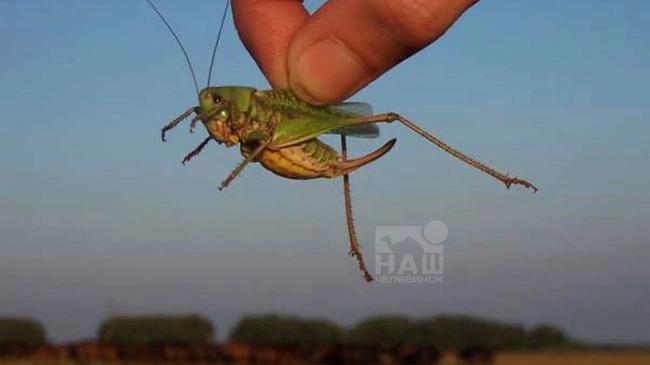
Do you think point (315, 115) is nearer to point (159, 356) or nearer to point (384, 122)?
point (384, 122)

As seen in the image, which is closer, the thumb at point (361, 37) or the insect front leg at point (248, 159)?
the insect front leg at point (248, 159)

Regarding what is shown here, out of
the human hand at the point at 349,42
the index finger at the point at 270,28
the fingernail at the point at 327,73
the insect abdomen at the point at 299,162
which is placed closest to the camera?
the insect abdomen at the point at 299,162

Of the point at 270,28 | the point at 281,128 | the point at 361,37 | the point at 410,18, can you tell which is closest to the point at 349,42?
the point at 361,37

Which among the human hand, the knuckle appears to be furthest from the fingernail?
the knuckle

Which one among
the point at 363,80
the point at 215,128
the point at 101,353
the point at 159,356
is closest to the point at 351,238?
the point at 363,80

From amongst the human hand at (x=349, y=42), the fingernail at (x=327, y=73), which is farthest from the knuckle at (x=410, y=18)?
the fingernail at (x=327, y=73)

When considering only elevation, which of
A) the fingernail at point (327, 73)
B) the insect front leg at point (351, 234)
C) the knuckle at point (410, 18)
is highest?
the knuckle at point (410, 18)

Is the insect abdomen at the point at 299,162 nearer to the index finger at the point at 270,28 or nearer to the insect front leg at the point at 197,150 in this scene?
the insect front leg at the point at 197,150

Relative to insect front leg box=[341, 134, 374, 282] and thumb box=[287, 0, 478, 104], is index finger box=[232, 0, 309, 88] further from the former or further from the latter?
insect front leg box=[341, 134, 374, 282]

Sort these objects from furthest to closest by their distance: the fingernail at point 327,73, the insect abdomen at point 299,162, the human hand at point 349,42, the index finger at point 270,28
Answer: the index finger at point 270,28
the human hand at point 349,42
the fingernail at point 327,73
the insect abdomen at point 299,162

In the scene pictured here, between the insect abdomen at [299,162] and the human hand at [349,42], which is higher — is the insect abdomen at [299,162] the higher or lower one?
the lower one
